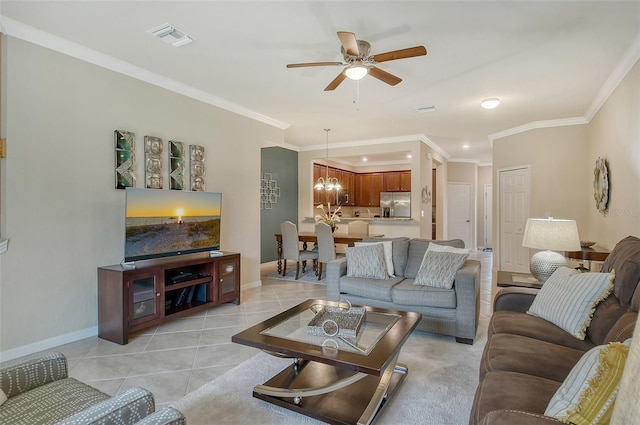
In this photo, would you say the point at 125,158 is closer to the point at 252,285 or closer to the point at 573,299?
the point at 252,285

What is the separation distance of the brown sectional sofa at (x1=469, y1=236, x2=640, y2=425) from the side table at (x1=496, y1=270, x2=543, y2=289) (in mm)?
409

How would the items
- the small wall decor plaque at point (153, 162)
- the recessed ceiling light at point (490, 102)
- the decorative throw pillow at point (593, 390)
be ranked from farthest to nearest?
1. the recessed ceiling light at point (490, 102)
2. the small wall decor plaque at point (153, 162)
3. the decorative throw pillow at point (593, 390)

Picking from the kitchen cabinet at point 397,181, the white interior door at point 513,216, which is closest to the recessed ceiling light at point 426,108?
the white interior door at point 513,216

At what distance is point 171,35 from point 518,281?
3.62 m

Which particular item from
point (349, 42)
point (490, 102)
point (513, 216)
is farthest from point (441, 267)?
point (513, 216)

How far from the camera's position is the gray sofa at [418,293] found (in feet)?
10.2

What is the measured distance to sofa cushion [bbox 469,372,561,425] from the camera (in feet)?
4.23

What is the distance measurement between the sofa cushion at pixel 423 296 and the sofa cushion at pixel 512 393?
5.39ft

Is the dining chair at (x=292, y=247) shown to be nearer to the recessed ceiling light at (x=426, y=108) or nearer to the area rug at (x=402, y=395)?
the recessed ceiling light at (x=426, y=108)

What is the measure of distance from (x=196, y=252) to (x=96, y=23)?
2.32 meters

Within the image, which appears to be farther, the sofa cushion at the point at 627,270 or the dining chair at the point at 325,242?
the dining chair at the point at 325,242

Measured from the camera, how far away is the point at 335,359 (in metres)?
1.79

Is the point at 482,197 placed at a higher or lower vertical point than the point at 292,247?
higher

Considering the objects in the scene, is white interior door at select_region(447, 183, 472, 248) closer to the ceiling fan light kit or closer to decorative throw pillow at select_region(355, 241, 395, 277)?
decorative throw pillow at select_region(355, 241, 395, 277)
